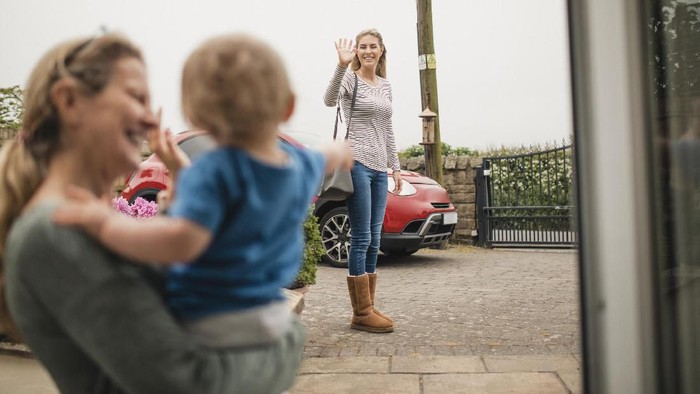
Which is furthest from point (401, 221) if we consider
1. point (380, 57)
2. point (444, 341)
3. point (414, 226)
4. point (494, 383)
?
point (494, 383)

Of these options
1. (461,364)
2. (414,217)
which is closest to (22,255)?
(461,364)

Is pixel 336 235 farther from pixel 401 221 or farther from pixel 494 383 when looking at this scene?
pixel 494 383

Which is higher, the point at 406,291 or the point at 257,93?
the point at 257,93

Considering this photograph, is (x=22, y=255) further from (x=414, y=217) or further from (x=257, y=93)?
(x=414, y=217)

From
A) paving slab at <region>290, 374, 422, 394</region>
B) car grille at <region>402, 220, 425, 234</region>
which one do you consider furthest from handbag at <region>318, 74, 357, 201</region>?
car grille at <region>402, 220, 425, 234</region>

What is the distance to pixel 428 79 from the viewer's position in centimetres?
1041

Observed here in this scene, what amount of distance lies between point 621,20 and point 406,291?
4406 mm

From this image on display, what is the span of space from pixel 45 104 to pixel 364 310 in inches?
127

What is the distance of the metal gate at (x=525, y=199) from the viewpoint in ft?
33.1

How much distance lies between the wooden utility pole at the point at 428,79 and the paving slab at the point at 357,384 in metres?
7.03

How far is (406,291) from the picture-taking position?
5789 millimetres

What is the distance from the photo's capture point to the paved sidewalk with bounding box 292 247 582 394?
3.02 metres

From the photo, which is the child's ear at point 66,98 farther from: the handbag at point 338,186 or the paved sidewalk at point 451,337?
the handbag at point 338,186

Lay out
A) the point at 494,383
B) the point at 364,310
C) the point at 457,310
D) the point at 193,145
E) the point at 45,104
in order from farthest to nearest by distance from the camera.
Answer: the point at 193,145 < the point at 457,310 < the point at 364,310 < the point at 494,383 < the point at 45,104
